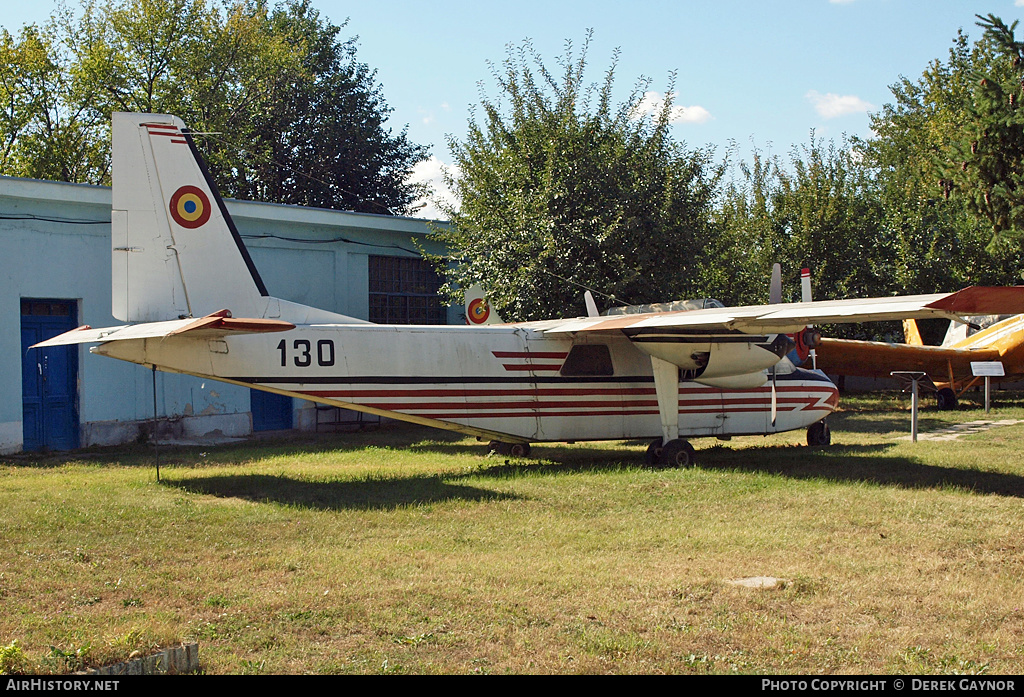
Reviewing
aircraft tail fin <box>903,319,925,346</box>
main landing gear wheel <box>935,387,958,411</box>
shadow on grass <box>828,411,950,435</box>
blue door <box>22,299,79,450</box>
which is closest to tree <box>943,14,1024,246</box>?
aircraft tail fin <box>903,319,925,346</box>

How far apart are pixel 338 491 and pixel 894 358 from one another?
19.2m

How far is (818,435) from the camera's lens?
1756 cm

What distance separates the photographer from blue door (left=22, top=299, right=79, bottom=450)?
18.2 meters

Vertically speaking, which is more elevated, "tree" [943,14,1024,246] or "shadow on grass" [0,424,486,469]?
"tree" [943,14,1024,246]

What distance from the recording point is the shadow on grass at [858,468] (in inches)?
485

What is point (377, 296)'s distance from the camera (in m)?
24.4

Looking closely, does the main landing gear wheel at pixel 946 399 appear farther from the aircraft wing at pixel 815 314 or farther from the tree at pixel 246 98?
the tree at pixel 246 98

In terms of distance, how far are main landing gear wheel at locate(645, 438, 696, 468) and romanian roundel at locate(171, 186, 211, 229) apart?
27.2 ft

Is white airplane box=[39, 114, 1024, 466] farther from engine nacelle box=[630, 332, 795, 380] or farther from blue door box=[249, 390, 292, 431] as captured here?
blue door box=[249, 390, 292, 431]

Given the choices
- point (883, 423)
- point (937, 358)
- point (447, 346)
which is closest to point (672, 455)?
point (447, 346)

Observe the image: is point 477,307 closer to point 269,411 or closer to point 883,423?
point 269,411

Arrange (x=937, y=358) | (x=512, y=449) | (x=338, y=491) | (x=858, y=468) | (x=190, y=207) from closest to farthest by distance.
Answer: (x=338, y=491) < (x=190, y=207) < (x=858, y=468) < (x=512, y=449) < (x=937, y=358)

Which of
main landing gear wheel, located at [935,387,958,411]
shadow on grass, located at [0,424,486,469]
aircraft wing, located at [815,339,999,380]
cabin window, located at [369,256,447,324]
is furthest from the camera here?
main landing gear wheel, located at [935,387,958,411]

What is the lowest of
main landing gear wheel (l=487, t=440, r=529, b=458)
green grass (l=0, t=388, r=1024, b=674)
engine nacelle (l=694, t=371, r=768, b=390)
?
green grass (l=0, t=388, r=1024, b=674)
